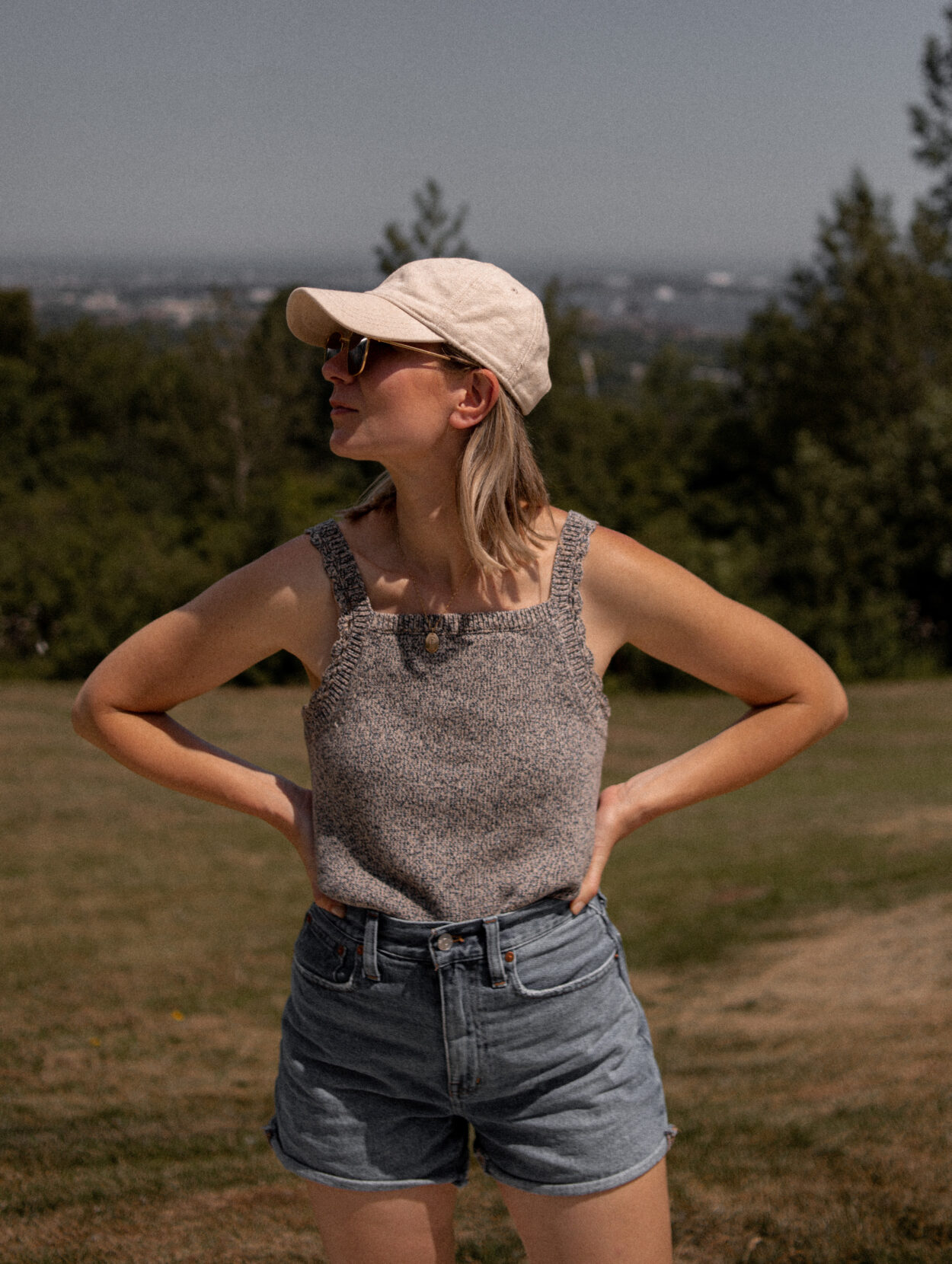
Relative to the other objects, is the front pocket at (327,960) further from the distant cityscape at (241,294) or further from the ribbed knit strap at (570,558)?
the distant cityscape at (241,294)

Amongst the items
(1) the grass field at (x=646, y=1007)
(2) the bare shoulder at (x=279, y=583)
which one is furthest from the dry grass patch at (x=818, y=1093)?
(2) the bare shoulder at (x=279, y=583)

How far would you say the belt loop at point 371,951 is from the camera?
71.7 inches

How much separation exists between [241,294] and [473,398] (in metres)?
33.2

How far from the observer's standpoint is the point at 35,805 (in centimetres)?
1101

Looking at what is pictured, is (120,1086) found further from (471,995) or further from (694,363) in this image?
(694,363)

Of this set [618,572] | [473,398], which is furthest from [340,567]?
[618,572]

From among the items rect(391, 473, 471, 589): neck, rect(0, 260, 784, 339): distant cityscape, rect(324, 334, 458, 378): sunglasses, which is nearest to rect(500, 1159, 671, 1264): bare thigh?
rect(391, 473, 471, 589): neck

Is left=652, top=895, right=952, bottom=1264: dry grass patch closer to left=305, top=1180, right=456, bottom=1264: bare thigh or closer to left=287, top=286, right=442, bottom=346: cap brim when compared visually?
left=305, top=1180, right=456, bottom=1264: bare thigh

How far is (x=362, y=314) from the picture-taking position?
1.82 metres

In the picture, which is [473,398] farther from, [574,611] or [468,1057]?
[468,1057]

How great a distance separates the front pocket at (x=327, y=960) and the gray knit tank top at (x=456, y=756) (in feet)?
0.28

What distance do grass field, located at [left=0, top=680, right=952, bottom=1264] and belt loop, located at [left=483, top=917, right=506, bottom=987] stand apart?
1851 millimetres

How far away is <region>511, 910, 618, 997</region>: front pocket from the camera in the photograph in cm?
182

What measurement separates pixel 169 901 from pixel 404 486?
745cm
